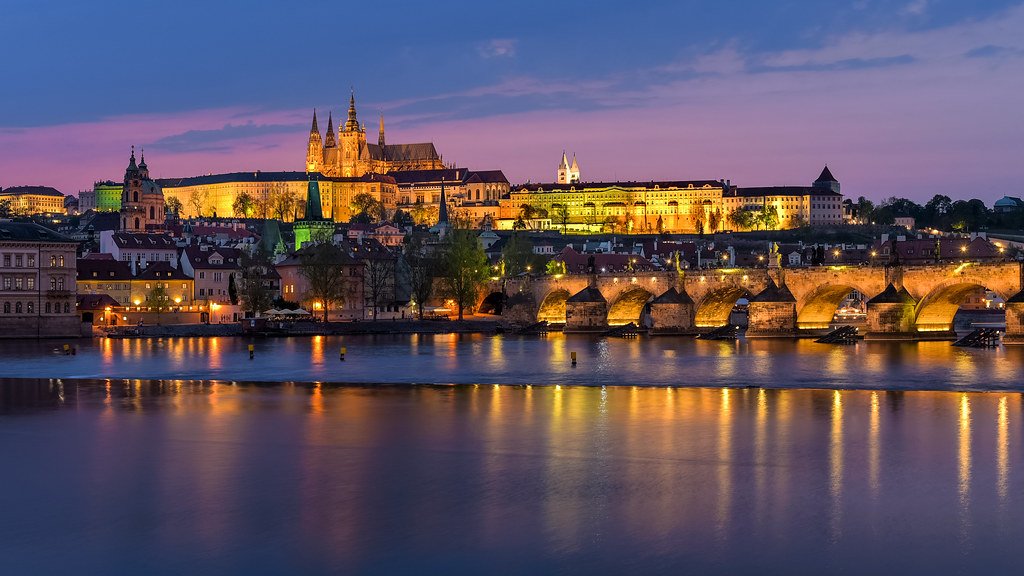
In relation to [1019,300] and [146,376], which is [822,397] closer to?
[1019,300]

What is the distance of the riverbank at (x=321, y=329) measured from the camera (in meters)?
67.6

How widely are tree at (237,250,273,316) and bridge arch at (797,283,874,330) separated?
107 ft

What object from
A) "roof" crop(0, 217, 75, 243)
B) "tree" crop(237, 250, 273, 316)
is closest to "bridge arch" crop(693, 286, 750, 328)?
"tree" crop(237, 250, 273, 316)

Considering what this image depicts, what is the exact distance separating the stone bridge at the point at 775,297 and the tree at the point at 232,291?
1764 cm

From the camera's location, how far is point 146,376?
43.6m

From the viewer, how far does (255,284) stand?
75.8 meters

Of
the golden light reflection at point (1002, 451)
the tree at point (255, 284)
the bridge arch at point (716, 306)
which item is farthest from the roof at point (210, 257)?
the golden light reflection at point (1002, 451)

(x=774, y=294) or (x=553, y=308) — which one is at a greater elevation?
(x=774, y=294)

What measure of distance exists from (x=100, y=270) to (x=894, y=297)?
47.4 metres

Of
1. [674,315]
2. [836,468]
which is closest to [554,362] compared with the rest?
[674,315]

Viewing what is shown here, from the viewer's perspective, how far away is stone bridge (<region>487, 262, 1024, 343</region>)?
53812mm

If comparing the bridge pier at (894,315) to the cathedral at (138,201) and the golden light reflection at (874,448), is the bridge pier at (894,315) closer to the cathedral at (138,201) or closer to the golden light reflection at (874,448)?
the golden light reflection at (874,448)

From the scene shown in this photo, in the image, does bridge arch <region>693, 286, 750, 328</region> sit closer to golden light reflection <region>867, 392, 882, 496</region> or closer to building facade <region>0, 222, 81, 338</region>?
golden light reflection <region>867, 392, 882, 496</region>

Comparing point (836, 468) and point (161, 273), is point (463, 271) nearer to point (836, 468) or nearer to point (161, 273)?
point (161, 273)
